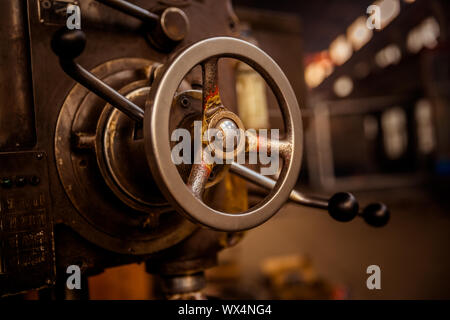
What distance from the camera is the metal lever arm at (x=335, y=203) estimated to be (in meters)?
0.73

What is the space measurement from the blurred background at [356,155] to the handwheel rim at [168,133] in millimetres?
416

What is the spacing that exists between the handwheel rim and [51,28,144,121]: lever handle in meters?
0.08

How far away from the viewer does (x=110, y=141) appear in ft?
2.30

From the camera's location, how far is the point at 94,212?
0.71 metres

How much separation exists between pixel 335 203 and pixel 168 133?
0.38m

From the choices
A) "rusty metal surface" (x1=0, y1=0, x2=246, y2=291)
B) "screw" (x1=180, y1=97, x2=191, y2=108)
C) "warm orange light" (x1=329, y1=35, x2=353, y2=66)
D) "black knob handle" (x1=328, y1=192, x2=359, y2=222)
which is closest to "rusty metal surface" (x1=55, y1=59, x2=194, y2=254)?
"rusty metal surface" (x1=0, y1=0, x2=246, y2=291)

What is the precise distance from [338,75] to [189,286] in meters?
8.05

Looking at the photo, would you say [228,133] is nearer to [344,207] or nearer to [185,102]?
[185,102]

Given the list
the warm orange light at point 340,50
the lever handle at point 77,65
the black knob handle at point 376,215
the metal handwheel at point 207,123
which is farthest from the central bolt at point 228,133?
the warm orange light at point 340,50

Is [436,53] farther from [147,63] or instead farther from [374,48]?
[147,63]

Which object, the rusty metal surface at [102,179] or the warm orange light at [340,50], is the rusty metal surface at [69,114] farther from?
the warm orange light at [340,50]

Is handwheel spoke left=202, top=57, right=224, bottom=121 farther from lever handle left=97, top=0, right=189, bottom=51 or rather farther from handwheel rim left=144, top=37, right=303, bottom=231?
lever handle left=97, top=0, right=189, bottom=51

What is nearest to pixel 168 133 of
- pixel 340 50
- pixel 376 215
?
pixel 376 215

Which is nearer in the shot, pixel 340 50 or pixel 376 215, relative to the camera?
pixel 376 215
